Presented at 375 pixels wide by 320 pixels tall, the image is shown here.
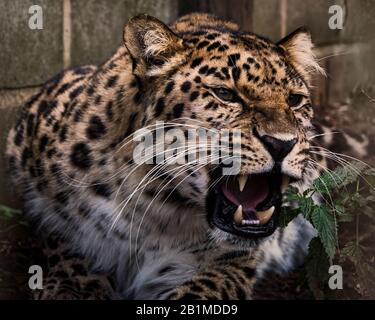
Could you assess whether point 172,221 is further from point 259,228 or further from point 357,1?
point 357,1

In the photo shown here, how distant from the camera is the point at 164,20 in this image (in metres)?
6.85

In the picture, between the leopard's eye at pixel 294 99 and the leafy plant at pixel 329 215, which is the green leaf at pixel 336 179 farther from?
the leopard's eye at pixel 294 99

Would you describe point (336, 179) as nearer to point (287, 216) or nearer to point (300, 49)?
point (287, 216)

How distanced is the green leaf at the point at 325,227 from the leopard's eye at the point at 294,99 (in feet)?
1.96

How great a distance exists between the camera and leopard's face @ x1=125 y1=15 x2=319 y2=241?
432cm

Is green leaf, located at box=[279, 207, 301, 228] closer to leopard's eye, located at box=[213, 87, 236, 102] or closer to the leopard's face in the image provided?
the leopard's face

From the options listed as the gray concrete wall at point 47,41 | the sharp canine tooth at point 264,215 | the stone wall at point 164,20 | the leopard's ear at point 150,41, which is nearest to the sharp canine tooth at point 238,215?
the sharp canine tooth at point 264,215

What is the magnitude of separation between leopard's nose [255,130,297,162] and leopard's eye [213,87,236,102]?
361 mm

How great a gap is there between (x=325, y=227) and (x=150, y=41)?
4.65 feet

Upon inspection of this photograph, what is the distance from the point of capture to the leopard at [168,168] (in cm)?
448

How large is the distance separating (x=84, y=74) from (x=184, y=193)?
154 centimetres

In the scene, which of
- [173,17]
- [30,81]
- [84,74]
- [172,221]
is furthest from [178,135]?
[173,17]

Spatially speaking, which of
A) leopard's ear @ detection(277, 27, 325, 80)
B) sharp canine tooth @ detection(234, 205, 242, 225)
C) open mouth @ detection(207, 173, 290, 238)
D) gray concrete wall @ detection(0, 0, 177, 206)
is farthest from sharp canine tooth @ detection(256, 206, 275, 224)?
gray concrete wall @ detection(0, 0, 177, 206)

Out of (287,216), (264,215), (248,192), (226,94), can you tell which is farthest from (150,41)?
(287,216)
